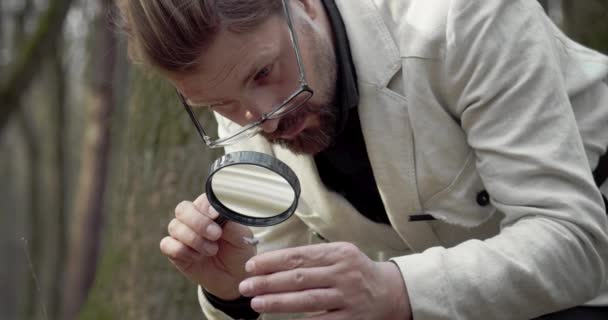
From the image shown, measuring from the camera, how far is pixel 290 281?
2.22 metres

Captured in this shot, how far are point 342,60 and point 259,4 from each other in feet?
1.14

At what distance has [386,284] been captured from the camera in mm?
2361

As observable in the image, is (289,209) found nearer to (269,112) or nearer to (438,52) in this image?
(269,112)

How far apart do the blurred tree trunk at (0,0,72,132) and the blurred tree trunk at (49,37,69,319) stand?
1543 millimetres

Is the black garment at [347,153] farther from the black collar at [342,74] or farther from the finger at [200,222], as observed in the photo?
the finger at [200,222]

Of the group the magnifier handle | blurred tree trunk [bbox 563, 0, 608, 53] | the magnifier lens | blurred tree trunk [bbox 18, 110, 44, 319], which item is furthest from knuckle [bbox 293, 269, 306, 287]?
blurred tree trunk [bbox 18, 110, 44, 319]

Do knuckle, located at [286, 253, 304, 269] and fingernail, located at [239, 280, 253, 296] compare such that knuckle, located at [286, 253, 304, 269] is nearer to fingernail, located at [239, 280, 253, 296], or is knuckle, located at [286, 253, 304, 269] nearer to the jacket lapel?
fingernail, located at [239, 280, 253, 296]

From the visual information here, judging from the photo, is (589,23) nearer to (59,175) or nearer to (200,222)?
(200,222)

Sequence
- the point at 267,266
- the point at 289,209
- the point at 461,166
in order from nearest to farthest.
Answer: the point at 267,266 → the point at 289,209 → the point at 461,166

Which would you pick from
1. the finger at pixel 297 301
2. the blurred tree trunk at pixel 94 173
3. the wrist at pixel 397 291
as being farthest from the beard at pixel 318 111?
the blurred tree trunk at pixel 94 173

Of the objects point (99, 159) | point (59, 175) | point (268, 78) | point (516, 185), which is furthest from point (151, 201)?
point (59, 175)

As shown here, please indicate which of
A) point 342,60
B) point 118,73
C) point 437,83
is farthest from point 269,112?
point 118,73

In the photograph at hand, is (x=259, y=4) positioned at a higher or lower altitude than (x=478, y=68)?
higher

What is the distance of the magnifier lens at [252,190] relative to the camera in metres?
2.40
